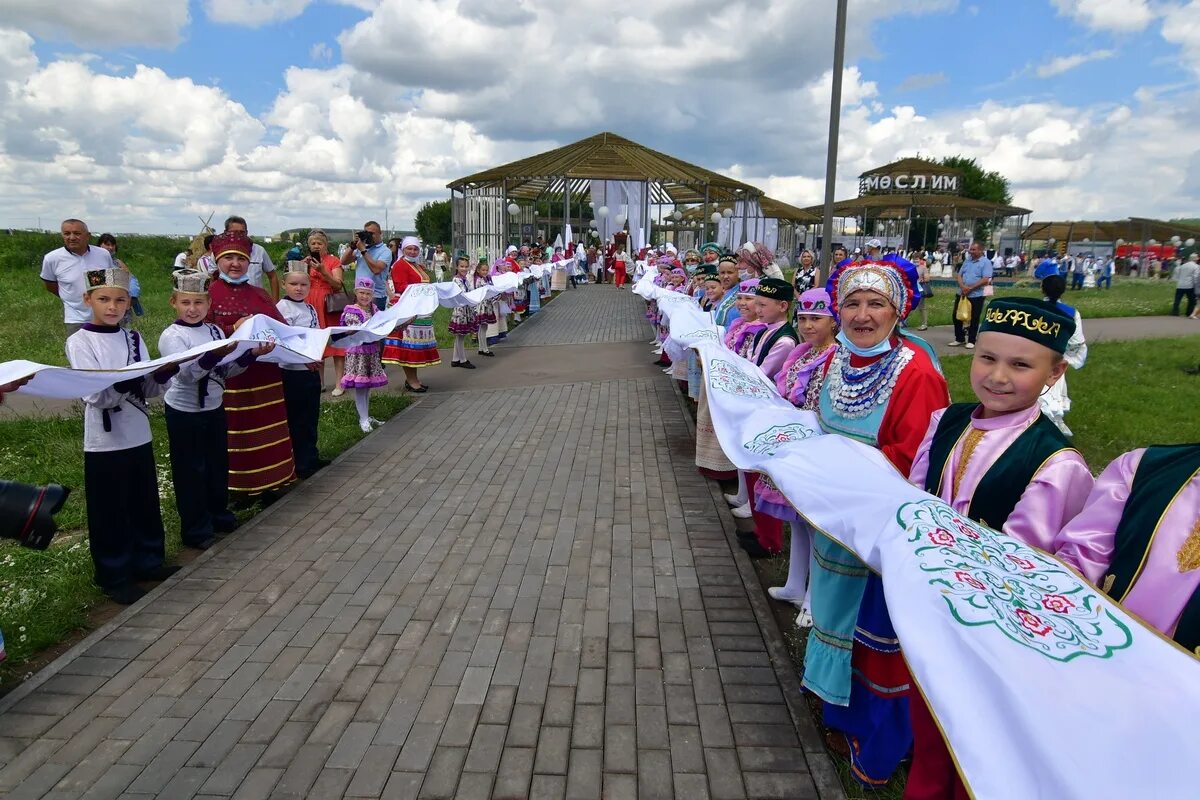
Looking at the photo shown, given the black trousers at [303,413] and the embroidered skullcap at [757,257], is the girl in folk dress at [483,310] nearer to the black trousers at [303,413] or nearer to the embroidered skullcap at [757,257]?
the embroidered skullcap at [757,257]

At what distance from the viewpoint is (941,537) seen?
2236 millimetres

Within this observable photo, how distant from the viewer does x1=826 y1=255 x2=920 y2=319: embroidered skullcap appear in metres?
3.39

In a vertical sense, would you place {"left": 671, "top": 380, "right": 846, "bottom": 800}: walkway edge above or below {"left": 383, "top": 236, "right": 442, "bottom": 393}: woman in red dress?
below

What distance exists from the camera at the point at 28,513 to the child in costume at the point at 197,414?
1.83 metres

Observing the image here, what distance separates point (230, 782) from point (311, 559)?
2.31 meters

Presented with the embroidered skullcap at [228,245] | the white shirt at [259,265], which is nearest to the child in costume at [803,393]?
the embroidered skullcap at [228,245]

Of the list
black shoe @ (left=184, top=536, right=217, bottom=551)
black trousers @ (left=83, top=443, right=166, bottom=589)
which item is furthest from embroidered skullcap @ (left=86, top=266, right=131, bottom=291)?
black shoe @ (left=184, top=536, right=217, bottom=551)

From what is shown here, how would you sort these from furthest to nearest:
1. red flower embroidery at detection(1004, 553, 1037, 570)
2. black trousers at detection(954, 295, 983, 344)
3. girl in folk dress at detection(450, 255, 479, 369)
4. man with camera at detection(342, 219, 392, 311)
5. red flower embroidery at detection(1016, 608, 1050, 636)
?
1. black trousers at detection(954, 295, 983, 344)
2. girl in folk dress at detection(450, 255, 479, 369)
3. man with camera at detection(342, 219, 392, 311)
4. red flower embroidery at detection(1004, 553, 1037, 570)
5. red flower embroidery at detection(1016, 608, 1050, 636)

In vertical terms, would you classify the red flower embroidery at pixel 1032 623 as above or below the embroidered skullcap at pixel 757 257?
below

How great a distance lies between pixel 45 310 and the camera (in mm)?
20609

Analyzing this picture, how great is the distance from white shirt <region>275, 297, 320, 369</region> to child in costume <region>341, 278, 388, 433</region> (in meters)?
1.39

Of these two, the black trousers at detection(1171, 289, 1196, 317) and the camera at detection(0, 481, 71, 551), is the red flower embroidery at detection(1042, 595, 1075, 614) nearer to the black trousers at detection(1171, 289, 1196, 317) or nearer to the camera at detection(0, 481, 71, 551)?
the camera at detection(0, 481, 71, 551)

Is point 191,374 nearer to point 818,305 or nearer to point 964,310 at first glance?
point 818,305

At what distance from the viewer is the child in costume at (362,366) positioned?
862 cm
